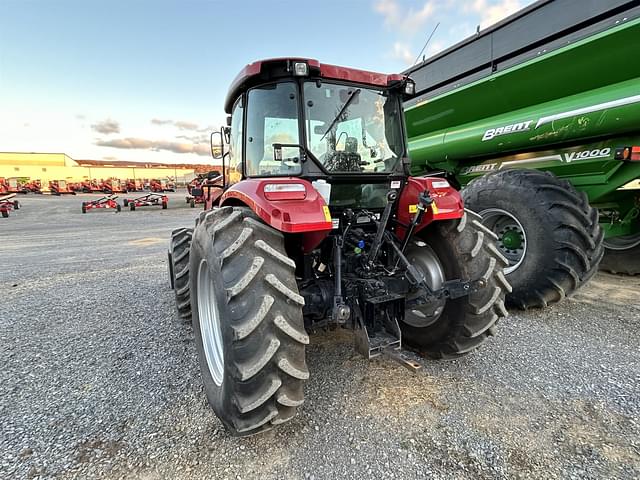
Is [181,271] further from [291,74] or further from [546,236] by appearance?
[546,236]

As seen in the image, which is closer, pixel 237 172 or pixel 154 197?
pixel 237 172

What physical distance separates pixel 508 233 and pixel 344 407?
282 cm

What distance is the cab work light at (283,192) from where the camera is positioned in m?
1.92

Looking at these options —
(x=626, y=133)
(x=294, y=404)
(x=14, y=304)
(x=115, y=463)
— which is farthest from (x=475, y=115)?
(x=14, y=304)

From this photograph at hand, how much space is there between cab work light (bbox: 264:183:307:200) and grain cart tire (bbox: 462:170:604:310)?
103 inches

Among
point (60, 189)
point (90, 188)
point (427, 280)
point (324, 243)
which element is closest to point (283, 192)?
point (324, 243)

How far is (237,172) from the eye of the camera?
9.32 ft

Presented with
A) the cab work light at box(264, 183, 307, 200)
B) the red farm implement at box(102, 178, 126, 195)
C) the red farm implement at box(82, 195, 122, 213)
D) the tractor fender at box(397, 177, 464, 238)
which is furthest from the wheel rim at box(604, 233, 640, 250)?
the red farm implement at box(102, 178, 126, 195)

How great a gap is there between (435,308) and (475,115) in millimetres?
3179

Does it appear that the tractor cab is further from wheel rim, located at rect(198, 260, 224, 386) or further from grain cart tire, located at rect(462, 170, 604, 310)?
grain cart tire, located at rect(462, 170, 604, 310)

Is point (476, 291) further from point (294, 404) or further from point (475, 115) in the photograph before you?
point (475, 115)

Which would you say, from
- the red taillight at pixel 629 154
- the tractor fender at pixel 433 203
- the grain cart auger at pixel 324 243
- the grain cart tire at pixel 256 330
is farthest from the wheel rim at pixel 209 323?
the red taillight at pixel 629 154

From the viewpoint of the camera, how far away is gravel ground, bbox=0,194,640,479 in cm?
170

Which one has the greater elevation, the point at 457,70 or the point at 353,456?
the point at 457,70
